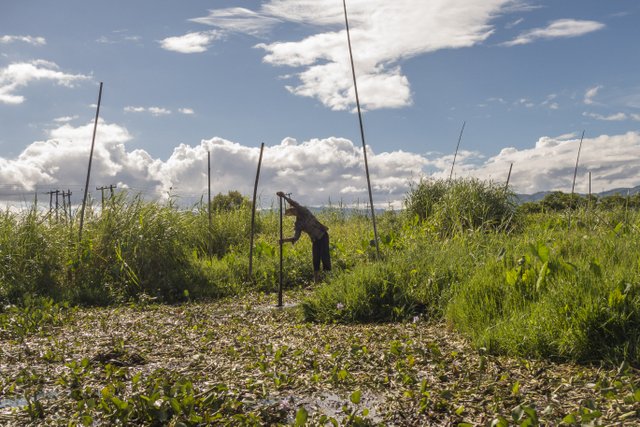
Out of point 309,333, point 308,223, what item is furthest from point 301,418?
point 308,223

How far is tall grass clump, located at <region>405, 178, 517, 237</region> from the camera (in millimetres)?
11008

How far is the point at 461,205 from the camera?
36.8 ft

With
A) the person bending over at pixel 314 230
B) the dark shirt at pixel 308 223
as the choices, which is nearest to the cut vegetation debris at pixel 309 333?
the person bending over at pixel 314 230

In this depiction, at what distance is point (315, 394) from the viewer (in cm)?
399

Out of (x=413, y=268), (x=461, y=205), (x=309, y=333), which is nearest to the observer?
(x=309, y=333)

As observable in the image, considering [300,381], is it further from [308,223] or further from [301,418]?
[308,223]

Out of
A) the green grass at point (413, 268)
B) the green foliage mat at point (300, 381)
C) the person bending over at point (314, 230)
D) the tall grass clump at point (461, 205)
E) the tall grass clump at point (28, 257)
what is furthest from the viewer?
the tall grass clump at point (461, 205)

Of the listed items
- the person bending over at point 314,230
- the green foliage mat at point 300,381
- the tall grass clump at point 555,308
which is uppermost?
the person bending over at point 314,230

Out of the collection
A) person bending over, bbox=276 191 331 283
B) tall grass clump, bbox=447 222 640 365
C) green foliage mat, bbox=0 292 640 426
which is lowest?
green foliage mat, bbox=0 292 640 426

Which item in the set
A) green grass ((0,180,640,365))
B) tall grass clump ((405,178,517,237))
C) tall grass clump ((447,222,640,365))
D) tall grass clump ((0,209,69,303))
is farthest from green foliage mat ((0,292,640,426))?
tall grass clump ((405,178,517,237))

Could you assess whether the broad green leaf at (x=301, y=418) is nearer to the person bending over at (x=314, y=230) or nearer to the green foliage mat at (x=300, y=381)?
the green foliage mat at (x=300, y=381)

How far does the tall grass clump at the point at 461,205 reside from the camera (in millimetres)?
11008

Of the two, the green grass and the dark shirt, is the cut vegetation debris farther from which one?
the dark shirt

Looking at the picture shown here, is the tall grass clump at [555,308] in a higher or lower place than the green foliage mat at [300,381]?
higher
